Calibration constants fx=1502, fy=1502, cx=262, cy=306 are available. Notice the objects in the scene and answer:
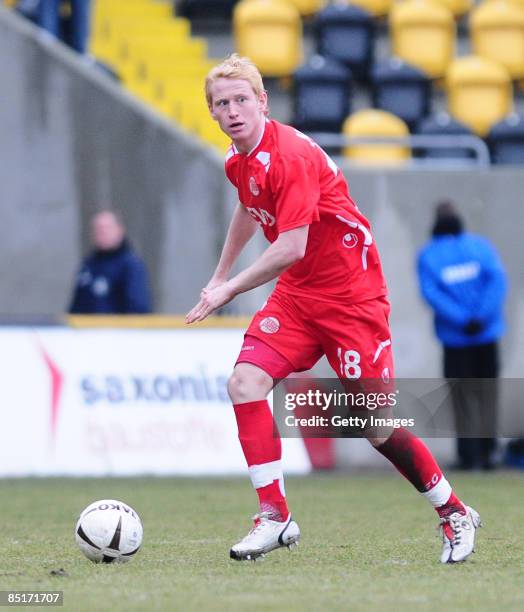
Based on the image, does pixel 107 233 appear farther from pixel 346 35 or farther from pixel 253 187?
pixel 253 187

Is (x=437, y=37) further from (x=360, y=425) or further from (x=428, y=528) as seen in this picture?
(x=360, y=425)

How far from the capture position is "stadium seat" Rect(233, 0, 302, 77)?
1641cm

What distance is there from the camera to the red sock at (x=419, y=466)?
634 centimetres

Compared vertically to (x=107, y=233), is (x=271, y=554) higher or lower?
lower

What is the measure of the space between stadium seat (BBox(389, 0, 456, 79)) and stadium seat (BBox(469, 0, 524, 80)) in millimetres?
355

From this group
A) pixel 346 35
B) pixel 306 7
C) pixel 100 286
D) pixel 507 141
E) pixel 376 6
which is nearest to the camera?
pixel 100 286

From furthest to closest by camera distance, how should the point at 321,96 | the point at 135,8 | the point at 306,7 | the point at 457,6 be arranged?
the point at 457,6 → the point at 135,8 → the point at 306,7 → the point at 321,96

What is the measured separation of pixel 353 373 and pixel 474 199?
→ 7865 millimetres

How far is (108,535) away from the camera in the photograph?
614cm

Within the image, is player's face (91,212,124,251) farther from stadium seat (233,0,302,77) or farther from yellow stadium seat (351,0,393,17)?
yellow stadium seat (351,0,393,17)

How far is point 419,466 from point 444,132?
8896mm

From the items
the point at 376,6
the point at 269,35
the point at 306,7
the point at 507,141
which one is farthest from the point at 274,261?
the point at 376,6

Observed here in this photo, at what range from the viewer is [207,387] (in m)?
11.9

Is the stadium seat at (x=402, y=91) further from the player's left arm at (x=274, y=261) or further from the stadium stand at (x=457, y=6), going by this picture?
the player's left arm at (x=274, y=261)
